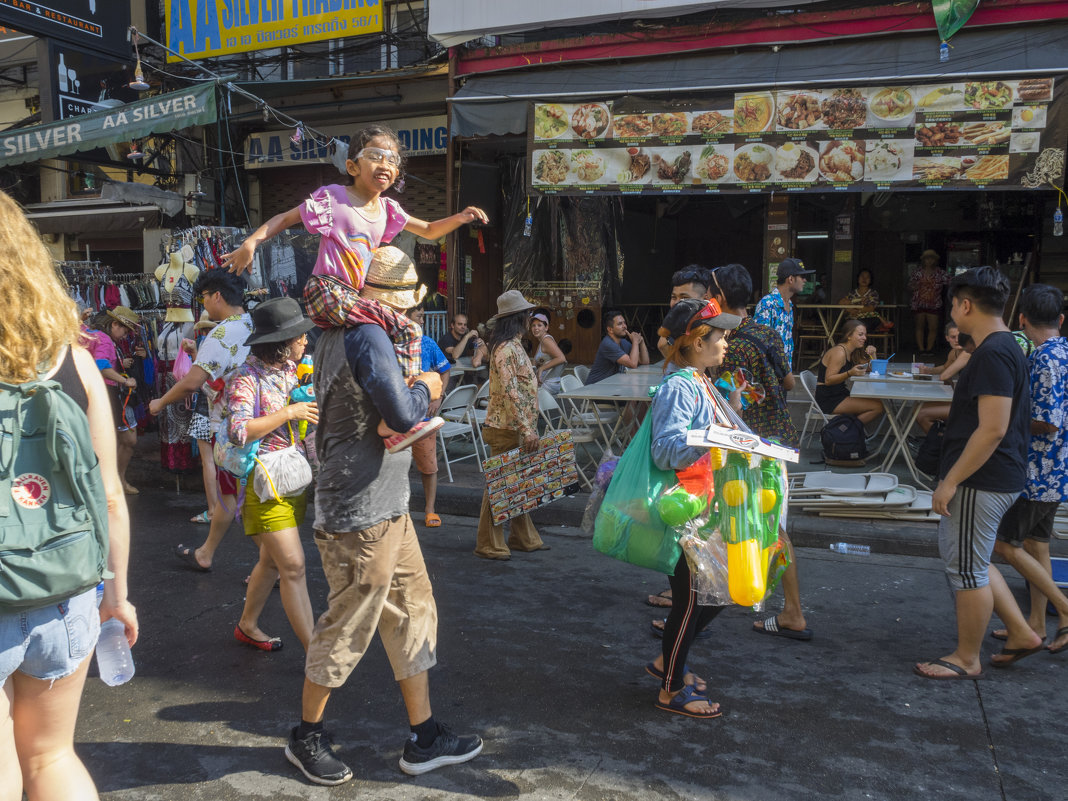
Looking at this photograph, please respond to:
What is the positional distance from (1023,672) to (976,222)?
12.1 meters

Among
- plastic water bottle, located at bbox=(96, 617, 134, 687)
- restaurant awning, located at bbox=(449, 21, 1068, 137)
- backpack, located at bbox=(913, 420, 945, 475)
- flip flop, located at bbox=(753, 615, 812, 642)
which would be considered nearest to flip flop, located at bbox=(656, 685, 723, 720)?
flip flop, located at bbox=(753, 615, 812, 642)

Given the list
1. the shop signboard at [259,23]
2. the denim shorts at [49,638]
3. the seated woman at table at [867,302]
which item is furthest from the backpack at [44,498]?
the seated woman at table at [867,302]

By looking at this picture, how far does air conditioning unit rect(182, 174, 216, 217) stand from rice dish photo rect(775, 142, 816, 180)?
881cm

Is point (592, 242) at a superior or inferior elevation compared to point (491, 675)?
superior

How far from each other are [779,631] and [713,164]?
5871mm

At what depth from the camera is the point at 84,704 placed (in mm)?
3711

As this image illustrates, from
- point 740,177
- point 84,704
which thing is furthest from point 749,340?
point 740,177

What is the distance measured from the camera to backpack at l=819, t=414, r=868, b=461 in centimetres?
793

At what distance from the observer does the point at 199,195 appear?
13047 millimetres

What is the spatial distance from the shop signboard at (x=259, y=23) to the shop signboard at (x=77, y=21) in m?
0.69

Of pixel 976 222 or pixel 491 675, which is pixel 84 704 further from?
pixel 976 222

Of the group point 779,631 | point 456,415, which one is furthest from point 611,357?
point 779,631

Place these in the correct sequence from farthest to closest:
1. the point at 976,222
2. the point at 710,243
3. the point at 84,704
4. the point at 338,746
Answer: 1. the point at 710,243
2. the point at 976,222
3. the point at 84,704
4. the point at 338,746

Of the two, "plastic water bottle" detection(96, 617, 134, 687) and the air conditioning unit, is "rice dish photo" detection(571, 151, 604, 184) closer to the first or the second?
the air conditioning unit
